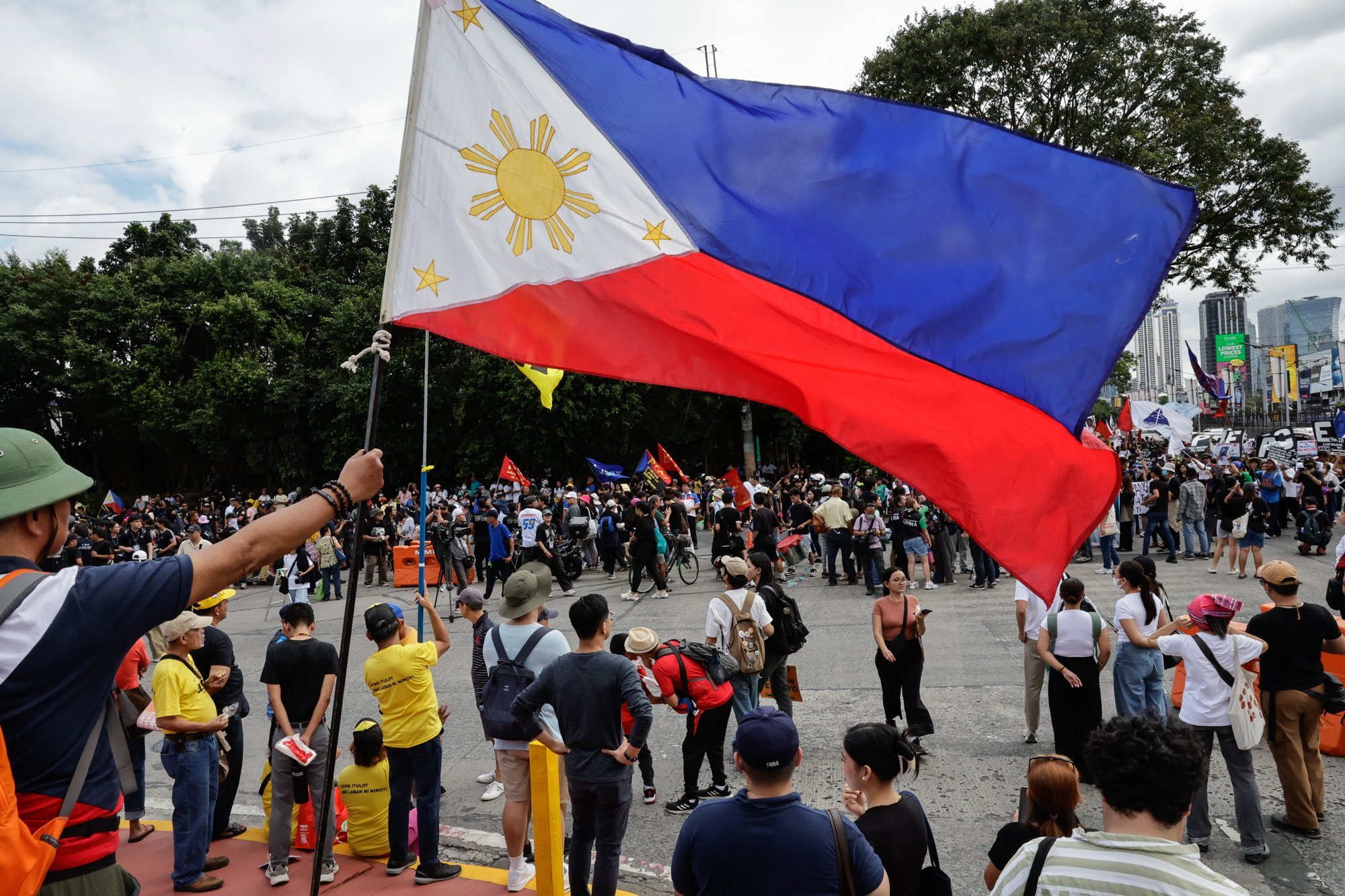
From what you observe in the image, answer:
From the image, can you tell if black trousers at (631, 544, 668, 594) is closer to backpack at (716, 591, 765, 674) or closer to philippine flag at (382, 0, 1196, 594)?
backpack at (716, 591, 765, 674)

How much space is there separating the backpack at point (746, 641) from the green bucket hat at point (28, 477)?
210 inches

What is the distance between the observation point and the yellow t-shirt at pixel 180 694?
5.29 m

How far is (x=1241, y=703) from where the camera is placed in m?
5.55

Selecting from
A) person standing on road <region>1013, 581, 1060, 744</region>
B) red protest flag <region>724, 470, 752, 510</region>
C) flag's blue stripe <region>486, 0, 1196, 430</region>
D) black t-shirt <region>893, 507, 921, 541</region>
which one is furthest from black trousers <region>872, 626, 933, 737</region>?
red protest flag <region>724, 470, 752, 510</region>

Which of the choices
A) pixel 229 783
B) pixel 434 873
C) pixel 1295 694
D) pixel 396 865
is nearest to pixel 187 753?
pixel 229 783

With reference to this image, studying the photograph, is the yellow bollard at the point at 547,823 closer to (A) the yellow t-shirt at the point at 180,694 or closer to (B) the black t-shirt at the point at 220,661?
(A) the yellow t-shirt at the point at 180,694

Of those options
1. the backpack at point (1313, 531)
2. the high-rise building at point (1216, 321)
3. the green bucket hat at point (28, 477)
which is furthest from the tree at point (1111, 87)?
the high-rise building at point (1216, 321)

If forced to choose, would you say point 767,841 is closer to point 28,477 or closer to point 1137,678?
point 28,477

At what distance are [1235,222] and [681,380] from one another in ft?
81.6

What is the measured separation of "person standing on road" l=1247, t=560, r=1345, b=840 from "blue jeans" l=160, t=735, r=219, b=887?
6752 mm

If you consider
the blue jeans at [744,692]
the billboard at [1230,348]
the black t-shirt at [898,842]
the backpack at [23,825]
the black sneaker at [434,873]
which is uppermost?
the billboard at [1230,348]

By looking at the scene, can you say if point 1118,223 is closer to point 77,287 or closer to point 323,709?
point 323,709

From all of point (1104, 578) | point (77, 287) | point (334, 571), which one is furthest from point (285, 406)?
point (1104, 578)

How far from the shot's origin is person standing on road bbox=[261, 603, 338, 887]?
18.1 feet
